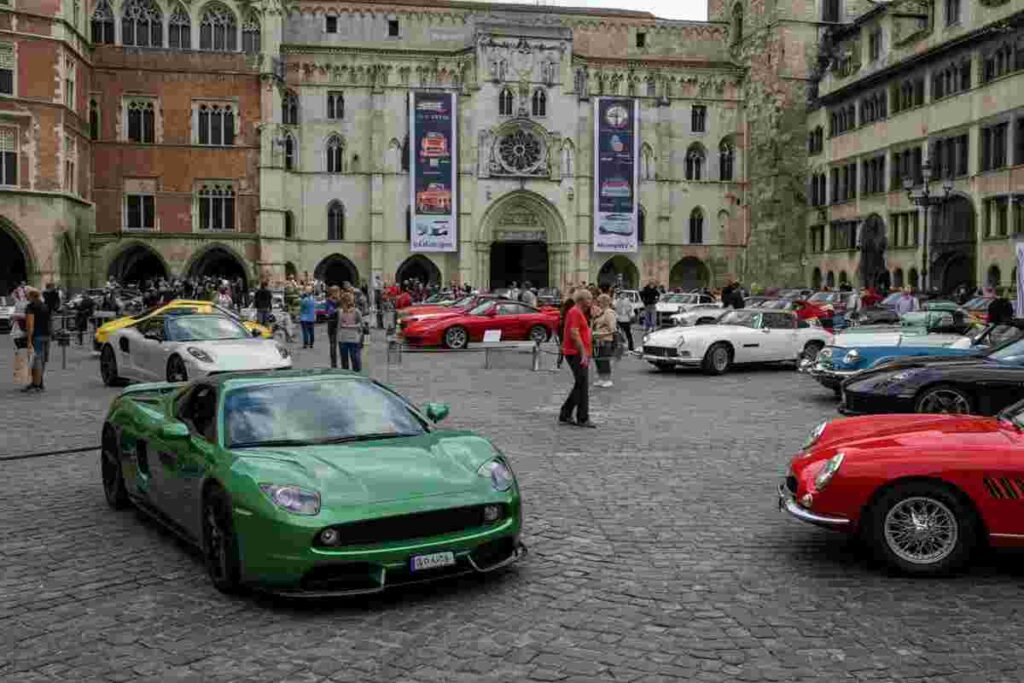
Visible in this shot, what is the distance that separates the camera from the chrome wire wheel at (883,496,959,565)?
7121 mm

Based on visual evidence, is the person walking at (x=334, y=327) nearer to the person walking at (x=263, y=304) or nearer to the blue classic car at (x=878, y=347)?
the person walking at (x=263, y=304)

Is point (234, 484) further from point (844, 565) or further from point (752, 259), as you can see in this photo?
point (752, 259)

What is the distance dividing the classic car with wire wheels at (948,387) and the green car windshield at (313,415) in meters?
7.10

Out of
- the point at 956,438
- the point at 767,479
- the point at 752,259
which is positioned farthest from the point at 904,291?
the point at 752,259

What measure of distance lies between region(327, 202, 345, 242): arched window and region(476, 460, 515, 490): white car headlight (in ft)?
159

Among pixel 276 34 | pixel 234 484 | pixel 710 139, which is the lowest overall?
pixel 234 484

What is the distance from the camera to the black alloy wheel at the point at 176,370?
56.5 feet

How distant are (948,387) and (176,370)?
38.1 feet

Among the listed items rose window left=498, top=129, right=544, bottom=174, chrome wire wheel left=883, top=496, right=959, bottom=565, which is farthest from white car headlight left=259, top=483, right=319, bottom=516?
rose window left=498, top=129, right=544, bottom=174

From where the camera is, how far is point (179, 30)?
5072cm

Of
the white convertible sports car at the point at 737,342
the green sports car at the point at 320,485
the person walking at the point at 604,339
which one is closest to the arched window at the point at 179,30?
the white convertible sports car at the point at 737,342

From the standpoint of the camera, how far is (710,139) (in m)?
58.3

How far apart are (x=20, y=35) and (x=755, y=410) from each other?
36.3 m

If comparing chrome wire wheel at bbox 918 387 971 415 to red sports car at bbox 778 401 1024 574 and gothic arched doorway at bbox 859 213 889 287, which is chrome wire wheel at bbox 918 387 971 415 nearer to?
red sports car at bbox 778 401 1024 574
